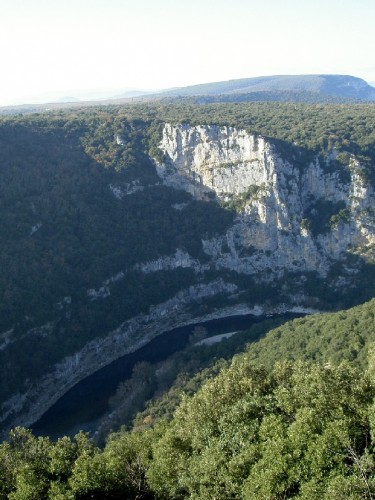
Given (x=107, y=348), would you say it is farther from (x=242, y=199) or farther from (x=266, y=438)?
(x=266, y=438)

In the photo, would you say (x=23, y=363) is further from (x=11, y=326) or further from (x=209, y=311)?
(x=209, y=311)

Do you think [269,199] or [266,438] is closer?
[266,438]

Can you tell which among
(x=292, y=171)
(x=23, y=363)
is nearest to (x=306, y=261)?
(x=292, y=171)

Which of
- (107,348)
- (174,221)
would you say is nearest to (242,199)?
(174,221)

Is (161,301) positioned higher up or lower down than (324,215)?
lower down

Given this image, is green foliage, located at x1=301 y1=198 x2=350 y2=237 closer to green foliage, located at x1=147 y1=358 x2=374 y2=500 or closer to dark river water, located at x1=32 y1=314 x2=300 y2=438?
dark river water, located at x1=32 y1=314 x2=300 y2=438

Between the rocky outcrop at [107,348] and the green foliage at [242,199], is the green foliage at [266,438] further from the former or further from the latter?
the green foliage at [242,199]

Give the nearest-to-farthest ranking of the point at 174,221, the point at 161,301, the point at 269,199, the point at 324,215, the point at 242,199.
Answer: the point at 161,301 → the point at 269,199 → the point at 324,215 → the point at 242,199 → the point at 174,221

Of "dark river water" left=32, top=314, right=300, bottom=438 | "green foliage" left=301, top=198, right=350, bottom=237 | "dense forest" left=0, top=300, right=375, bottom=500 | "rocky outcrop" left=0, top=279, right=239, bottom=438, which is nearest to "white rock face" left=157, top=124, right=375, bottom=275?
"green foliage" left=301, top=198, right=350, bottom=237
